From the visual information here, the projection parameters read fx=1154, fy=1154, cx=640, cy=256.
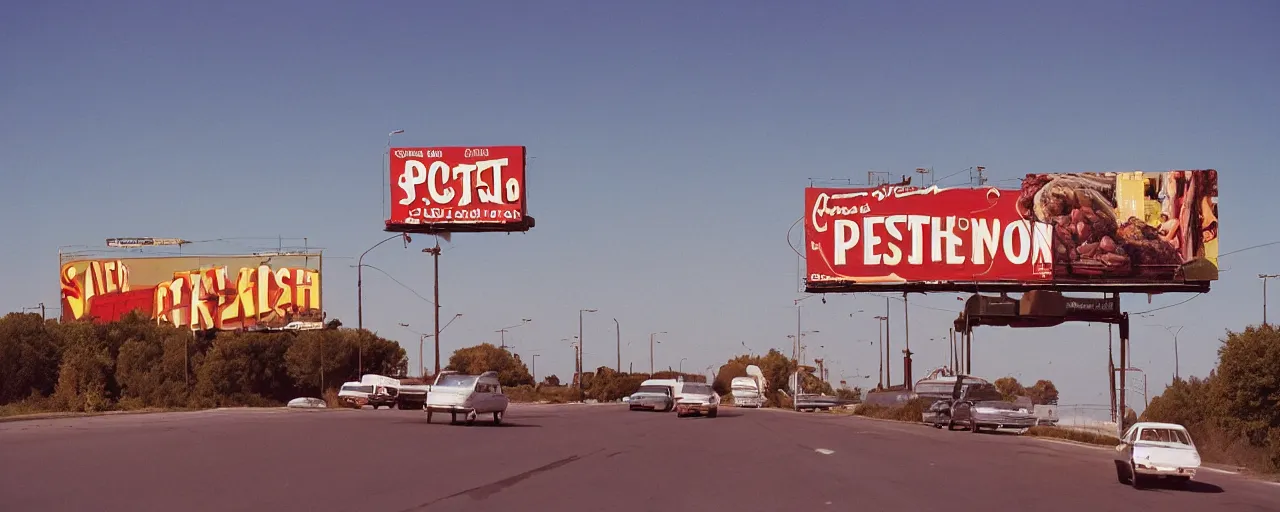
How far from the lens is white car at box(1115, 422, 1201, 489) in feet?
66.3

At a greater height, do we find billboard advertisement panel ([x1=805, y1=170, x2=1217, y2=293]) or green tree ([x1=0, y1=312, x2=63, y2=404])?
billboard advertisement panel ([x1=805, y1=170, x2=1217, y2=293])

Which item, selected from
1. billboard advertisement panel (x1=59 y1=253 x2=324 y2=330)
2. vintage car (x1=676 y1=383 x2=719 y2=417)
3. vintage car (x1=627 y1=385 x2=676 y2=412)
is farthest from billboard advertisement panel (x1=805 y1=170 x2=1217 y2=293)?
billboard advertisement panel (x1=59 y1=253 x2=324 y2=330)

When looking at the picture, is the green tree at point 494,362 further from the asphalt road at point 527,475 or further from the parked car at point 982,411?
the asphalt road at point 527,475

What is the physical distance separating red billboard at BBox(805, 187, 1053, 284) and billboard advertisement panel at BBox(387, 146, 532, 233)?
57.7ft

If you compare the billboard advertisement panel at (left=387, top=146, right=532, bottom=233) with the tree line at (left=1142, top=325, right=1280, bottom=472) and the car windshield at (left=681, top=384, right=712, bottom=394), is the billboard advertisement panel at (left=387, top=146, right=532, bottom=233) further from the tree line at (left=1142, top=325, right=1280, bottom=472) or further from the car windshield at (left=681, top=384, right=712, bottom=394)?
the tree line at (left=1142, top=325, right=1280, bottom=472)

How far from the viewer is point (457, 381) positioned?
1535 inches

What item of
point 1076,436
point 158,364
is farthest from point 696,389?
point 158,364

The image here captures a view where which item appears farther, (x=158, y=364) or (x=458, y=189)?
(x=158, y=364)

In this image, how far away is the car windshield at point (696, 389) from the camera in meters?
56.2

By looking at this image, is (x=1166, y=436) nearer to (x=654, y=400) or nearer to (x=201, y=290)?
(x=654, y=400)

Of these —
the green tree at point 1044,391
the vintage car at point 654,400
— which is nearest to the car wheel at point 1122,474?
the vintage car at point 654,400

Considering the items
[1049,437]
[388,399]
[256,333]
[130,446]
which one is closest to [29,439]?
[130,446]

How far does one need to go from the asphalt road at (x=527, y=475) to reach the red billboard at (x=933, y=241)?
33928 mm

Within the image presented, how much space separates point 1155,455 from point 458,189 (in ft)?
A: 158
